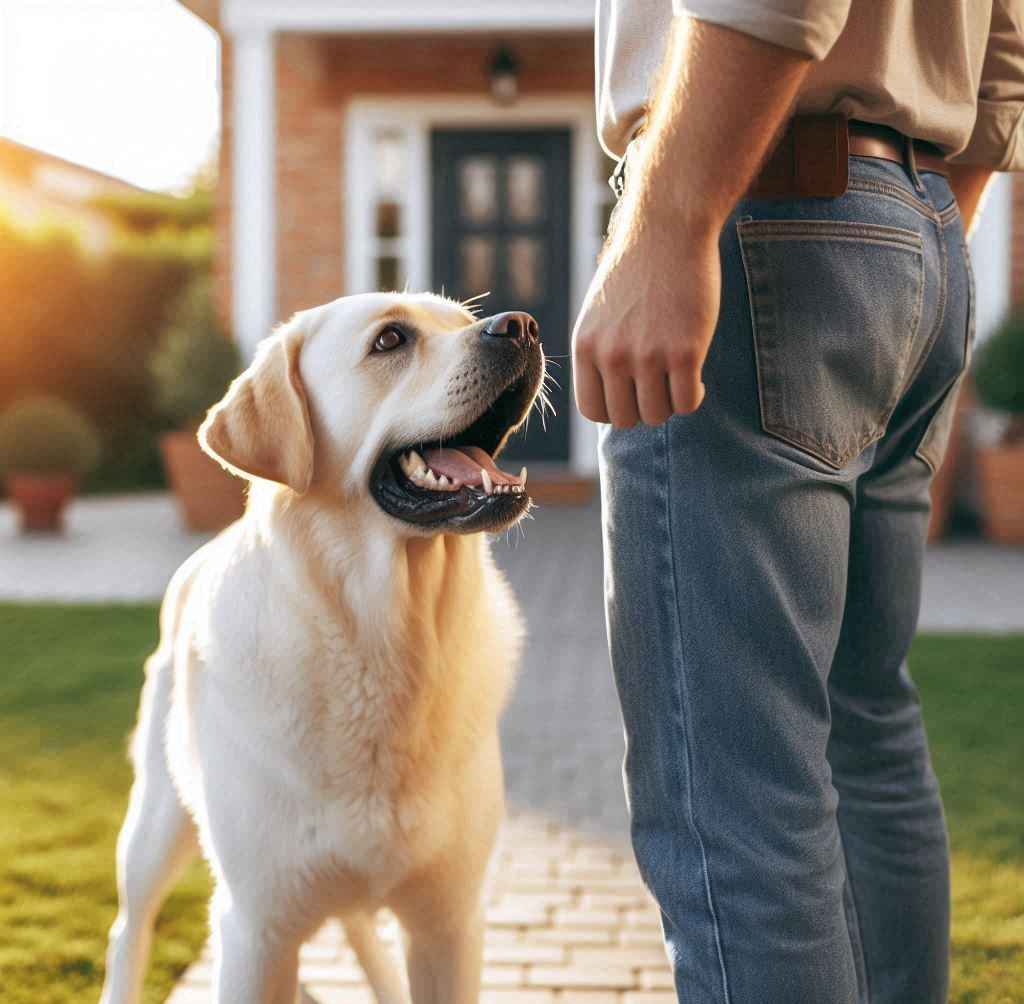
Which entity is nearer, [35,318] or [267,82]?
[267,82]

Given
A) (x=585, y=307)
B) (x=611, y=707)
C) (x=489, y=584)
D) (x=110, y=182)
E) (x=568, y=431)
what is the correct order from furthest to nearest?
(x=110, y=182), (x=568, y=431), (x=611, y=707), (x=489, y=584), (x=585, y=307)

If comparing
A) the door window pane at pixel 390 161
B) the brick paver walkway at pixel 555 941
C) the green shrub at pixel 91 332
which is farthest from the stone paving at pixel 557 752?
the green shrub at pixel 91 332

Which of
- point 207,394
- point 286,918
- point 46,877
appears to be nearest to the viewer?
point 286,918

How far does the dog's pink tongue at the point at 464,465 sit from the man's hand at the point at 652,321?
741 millimetres

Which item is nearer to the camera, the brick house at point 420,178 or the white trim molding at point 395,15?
the white trim molding at point 395,15

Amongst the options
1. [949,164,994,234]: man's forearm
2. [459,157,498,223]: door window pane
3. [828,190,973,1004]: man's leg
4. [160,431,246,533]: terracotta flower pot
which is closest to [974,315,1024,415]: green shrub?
[459,157,498,223]: door window pane

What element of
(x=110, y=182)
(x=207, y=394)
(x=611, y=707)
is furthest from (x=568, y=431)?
(x=110, y=182)

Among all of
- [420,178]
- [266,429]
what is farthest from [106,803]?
[420,178]

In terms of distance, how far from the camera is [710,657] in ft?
4.91

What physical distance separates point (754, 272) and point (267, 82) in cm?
898

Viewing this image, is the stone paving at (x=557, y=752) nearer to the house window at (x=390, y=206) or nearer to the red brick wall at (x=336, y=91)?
the red brick wall at (x=336, y=91)

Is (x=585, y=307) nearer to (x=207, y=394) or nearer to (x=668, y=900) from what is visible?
(x=668, y=900)

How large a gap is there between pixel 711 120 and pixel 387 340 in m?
1.07

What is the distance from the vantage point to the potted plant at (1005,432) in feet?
28.3
